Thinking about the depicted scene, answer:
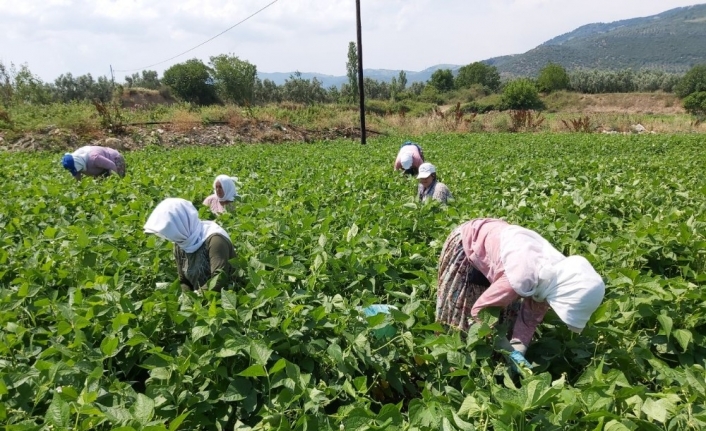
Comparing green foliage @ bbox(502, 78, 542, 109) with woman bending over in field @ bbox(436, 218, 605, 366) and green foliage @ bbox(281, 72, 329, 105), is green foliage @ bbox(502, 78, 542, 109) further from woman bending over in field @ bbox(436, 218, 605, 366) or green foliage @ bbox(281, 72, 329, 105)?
woman bending over in field @ bbox(436, 218, 605, 366)

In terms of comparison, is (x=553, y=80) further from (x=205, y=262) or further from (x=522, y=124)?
(x=205, y=262)

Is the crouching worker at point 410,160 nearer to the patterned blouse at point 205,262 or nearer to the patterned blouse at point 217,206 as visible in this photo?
the patterned blouse at point 217,206

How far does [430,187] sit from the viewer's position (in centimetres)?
520

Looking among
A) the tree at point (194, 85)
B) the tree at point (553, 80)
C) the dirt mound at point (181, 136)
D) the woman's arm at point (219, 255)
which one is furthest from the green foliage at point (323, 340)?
the tree at point (553, 80)

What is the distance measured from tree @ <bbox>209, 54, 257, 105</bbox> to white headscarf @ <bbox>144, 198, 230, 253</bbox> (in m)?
39.8

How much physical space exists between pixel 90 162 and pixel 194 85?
4267cm

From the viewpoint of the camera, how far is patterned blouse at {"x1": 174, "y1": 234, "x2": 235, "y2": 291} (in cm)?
279

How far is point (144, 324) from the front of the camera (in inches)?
82.7

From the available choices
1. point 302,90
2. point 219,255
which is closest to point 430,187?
point 219,255

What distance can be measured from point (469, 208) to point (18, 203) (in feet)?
14.9

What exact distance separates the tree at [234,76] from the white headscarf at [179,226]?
39830 millimetres

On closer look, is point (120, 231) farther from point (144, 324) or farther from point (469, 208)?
point (469, 208)

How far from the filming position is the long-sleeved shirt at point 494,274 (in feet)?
6.77

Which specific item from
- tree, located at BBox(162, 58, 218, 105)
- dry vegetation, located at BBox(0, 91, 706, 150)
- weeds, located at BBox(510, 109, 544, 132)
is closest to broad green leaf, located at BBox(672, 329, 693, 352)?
dry vegetation, located at BBox(0, 91, 706, 150)
